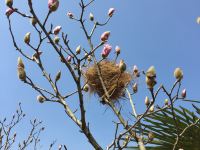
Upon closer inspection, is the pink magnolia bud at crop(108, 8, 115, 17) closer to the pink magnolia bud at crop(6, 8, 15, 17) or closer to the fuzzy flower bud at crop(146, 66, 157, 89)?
the pink magnolia bud at crop(6, 8, 15, 17)

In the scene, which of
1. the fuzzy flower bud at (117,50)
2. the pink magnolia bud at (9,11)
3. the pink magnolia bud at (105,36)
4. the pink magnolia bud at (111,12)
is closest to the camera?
the pink magnolia bud at (9,11)

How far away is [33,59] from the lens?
6.25 ft

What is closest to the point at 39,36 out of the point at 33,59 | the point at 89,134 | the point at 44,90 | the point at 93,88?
the point at 33,59

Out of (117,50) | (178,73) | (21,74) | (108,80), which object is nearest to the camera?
(178,73)

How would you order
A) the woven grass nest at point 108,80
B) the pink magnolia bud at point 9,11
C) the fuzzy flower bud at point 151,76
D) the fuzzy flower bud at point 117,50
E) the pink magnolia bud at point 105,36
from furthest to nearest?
the woven grass nest at point 108,80 < the fuzzy flower bud at point 117,50 < the pink magnolia bud at point 105,36 < the pink magnolia bud at point 9,11 < the fuzzy flower bud at point 151,76

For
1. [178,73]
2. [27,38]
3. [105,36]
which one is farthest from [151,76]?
[105,36]

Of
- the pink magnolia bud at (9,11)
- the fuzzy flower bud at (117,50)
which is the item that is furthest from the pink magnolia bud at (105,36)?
the pink magnolia bud at (9,11)

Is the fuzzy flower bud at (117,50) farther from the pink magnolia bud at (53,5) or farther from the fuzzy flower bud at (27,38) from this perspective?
the pink magnolia bud at (53,5)

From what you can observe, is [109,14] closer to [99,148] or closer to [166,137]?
[166,137]

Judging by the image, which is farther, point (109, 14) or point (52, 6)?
point (109, 14)

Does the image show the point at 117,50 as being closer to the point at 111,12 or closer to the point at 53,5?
the point at 111,12

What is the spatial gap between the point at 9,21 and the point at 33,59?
0.69 ft

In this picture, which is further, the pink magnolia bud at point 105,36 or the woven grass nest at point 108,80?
the woven grass nest at point 108,80

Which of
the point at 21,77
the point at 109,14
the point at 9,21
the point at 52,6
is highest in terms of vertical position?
the point at 109,14
